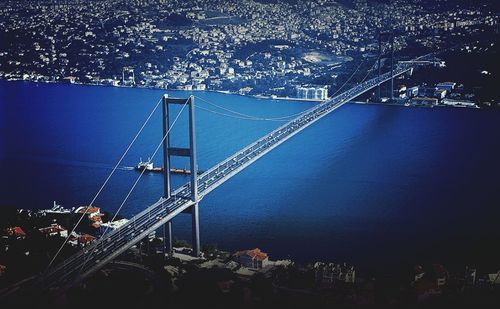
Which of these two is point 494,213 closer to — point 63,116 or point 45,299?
point 45,299

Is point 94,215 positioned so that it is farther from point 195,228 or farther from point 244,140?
point 244,140

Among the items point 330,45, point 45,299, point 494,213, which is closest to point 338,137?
point 494,213

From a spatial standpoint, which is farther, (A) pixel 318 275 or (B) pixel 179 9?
(B) pixel 179 9

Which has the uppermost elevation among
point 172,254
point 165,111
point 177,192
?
point 165,111

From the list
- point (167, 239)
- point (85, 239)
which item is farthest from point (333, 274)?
point (85, 239)

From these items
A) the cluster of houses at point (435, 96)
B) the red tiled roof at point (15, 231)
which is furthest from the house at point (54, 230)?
the cluster of houses at point (435, 96)

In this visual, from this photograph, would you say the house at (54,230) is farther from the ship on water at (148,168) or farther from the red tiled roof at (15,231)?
the ship on water at (148,168)

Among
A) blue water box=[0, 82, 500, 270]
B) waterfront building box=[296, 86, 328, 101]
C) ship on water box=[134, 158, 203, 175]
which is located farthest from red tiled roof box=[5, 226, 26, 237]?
waterfront building box=[296, 86, 328, 101]
